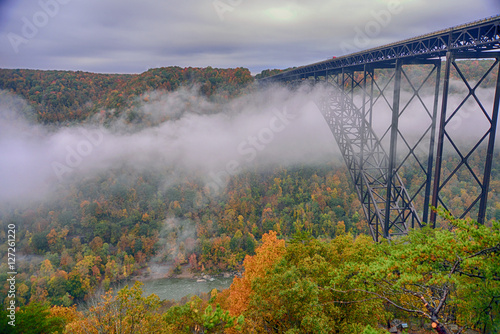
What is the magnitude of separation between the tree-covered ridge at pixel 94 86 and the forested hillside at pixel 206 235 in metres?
0.38

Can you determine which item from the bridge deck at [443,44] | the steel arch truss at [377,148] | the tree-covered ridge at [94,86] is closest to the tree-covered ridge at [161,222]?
the tree-covered ridge at [94,86]

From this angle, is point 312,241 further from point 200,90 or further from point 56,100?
point 56,100

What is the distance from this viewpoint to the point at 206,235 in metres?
59.1

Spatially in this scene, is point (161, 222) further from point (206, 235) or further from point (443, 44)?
point (443, 44)

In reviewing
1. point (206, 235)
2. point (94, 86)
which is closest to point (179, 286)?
point (206, 235)

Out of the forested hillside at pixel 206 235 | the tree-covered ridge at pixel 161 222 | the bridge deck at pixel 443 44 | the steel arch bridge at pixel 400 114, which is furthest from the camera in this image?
the tree-covered ridge at pixel 161 222

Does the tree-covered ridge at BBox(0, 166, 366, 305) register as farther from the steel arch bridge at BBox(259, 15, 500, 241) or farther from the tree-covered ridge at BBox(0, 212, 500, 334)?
the tree-covered ridge at BBox(0, 212, 500, 334)

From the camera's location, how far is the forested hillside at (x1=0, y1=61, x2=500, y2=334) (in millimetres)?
7180

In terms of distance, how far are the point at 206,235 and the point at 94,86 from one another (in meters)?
70.1

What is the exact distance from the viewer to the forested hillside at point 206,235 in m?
7.18

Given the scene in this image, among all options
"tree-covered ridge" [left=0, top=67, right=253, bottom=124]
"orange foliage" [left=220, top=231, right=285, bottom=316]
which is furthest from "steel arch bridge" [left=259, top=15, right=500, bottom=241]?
"tree-covered ridge" [left=0, top=67, right=253, bottom=124]

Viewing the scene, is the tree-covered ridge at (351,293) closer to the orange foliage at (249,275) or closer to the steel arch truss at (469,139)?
the orange foliage at (249,275)

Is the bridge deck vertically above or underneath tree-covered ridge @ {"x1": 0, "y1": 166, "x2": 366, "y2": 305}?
above

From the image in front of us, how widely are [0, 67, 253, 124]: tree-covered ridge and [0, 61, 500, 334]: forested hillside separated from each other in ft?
1.25
